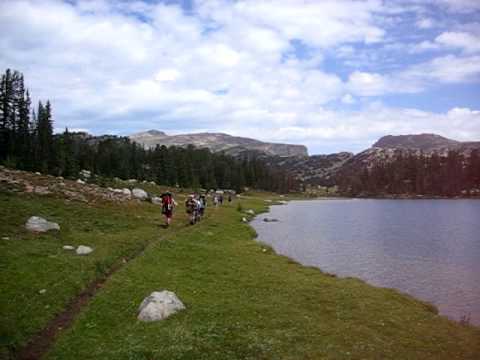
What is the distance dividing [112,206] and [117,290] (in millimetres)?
33437

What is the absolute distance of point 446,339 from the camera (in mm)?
20156

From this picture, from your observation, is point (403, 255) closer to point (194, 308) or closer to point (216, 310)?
point (216, 310)

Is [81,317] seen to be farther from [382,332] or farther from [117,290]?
[382,332]

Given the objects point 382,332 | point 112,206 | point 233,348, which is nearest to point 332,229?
point 112,206

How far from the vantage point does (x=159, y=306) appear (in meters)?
20.8

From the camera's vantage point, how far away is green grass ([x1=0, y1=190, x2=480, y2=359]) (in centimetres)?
1728

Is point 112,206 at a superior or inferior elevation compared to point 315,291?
superior

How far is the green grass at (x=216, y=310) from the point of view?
17281 mm

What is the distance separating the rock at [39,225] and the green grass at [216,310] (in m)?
1.08

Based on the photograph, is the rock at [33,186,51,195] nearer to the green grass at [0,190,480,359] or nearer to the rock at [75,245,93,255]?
the green grass at [0,190,480,359]

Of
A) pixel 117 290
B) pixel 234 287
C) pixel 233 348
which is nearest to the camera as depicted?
pixel 233 348

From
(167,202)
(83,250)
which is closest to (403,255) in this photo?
(167,202)

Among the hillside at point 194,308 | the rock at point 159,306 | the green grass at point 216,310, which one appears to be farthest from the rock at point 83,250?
the rock at point 159,306

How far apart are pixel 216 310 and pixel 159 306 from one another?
120 inches
